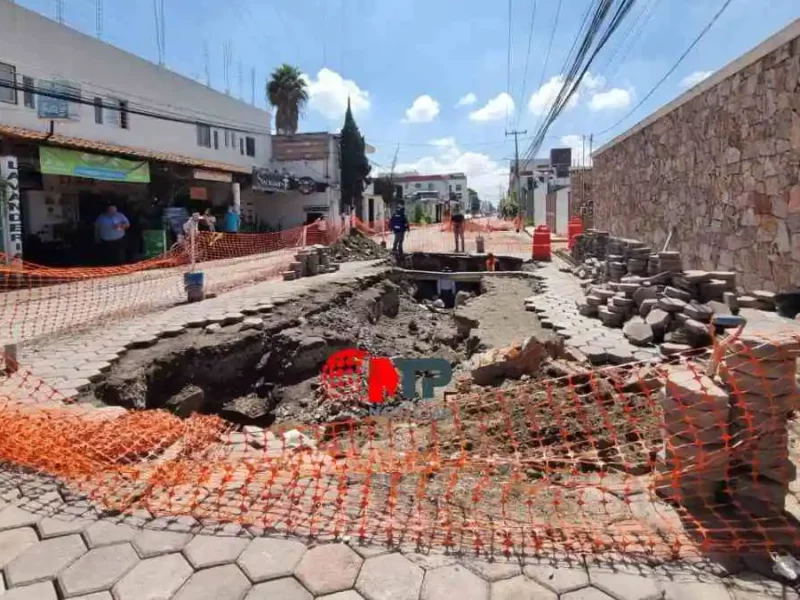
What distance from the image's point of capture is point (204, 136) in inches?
869

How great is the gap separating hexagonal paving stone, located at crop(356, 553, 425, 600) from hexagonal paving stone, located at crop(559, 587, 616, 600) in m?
0.57

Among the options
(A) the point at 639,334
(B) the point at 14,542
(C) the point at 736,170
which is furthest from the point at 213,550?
(C) the point at 736,170

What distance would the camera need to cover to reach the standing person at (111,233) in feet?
48.7

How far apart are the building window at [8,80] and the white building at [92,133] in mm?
26

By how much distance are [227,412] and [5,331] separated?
3343 millimetres

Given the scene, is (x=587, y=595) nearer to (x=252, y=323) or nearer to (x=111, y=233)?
(x=252, y=323)

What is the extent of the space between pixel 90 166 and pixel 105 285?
398cm

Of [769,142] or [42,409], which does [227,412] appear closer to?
[42,409]

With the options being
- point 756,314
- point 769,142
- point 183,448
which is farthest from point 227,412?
point 769,142

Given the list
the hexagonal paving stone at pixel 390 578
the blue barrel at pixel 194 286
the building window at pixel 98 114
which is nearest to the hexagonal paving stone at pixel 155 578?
the hexagonal paving stone at pixel 390 578

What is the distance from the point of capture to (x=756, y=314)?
5.57 m

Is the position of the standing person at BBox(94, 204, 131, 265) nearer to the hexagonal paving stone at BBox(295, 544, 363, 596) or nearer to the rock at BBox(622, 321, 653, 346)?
the rock at BBox(622, 321, 653, 346)

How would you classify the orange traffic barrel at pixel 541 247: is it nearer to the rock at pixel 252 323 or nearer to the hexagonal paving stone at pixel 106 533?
the rock at pixel 252 323

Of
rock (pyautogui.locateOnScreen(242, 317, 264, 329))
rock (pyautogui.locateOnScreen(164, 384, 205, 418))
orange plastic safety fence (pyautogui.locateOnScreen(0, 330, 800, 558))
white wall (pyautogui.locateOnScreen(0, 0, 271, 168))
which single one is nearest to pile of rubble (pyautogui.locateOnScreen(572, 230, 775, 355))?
→ orange plastic safety fence (pyautogui.locateOnScreen(0, 330, 800, 558))
